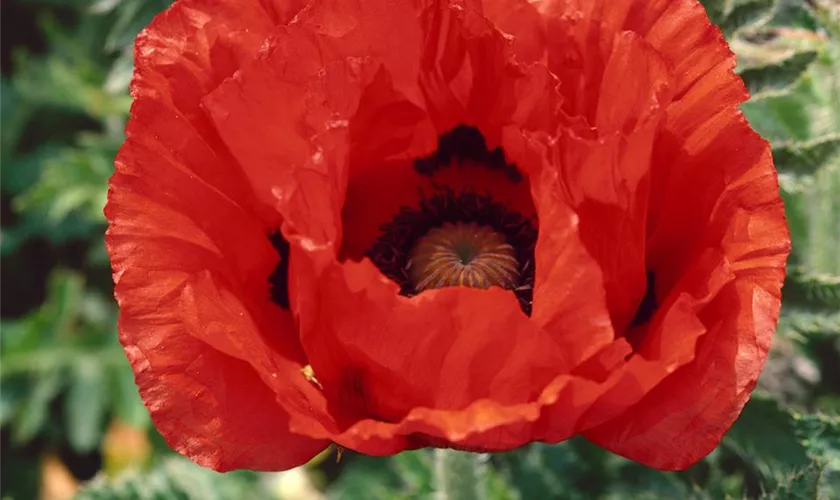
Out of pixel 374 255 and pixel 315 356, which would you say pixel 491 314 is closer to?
pixel 315 356

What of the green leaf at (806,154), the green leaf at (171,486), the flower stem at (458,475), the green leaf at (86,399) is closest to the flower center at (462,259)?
the flower stem at (458,475)

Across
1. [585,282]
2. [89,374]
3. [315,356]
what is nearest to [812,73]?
[585,282]

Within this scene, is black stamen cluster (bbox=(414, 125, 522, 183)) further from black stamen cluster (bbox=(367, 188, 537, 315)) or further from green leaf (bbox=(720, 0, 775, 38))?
green leaf (bbox=(720, 0, 775, 38))

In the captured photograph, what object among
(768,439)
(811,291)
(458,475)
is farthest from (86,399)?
(811,291)

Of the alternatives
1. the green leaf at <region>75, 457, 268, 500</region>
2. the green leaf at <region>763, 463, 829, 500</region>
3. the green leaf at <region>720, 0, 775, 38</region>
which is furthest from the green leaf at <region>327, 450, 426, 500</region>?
the green leaf at <region>720, 0, 775, 38</region>

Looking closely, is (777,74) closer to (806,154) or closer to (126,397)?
(806,154)

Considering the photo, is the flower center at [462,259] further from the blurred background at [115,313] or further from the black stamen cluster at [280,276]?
the blurred background at [115,313]
